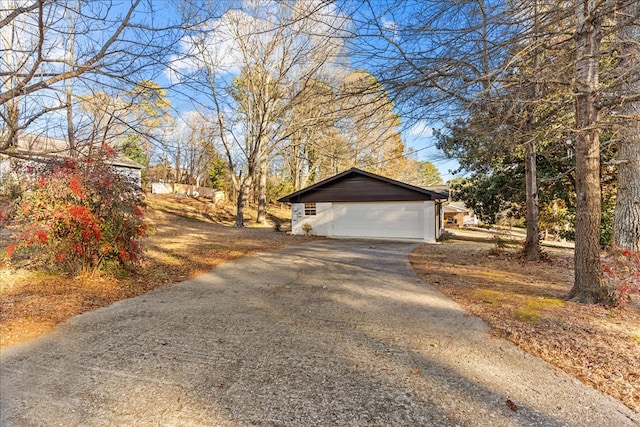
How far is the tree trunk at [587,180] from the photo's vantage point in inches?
161

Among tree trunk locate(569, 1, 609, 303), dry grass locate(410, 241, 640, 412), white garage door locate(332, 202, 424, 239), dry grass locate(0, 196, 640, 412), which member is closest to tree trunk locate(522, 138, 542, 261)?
dry grass locate(0, 196, 640, 412)

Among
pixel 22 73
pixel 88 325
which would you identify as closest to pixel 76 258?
pixel 88 325

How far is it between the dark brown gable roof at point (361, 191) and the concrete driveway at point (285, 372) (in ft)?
35.2

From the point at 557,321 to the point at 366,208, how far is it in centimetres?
1223

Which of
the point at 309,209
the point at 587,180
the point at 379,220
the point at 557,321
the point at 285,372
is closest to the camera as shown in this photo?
the point at 285,372

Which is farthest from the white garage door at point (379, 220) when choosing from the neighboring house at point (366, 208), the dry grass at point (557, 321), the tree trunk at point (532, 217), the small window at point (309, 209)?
the dry grass at point (557, 321)

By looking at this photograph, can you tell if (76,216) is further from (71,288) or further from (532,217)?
(532,217)

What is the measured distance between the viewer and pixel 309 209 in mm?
17031

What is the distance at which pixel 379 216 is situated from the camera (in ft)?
51.4

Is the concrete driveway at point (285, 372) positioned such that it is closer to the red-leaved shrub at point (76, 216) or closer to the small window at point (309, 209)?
the red-leaved shrub at point (76, 216)

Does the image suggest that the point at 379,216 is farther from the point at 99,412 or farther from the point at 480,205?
the point at 99,412

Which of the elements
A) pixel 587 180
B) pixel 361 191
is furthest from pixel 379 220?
pixel 587 180

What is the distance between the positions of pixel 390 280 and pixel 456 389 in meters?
3.94

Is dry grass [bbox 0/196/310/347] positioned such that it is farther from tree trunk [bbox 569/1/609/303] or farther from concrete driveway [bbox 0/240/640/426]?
tree trunk [bbox 569/1/609/303]
